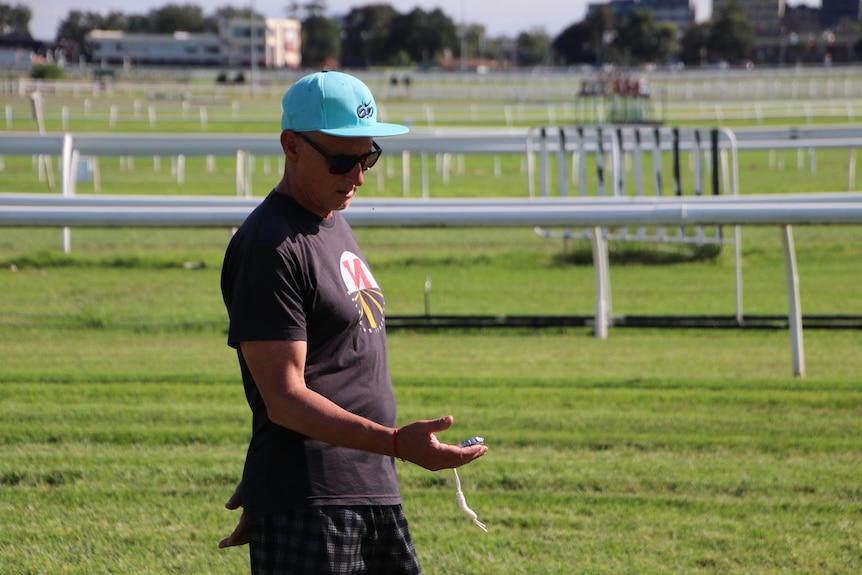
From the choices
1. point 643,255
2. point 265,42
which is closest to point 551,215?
point 643,255

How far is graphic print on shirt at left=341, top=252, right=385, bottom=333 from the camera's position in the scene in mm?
2799

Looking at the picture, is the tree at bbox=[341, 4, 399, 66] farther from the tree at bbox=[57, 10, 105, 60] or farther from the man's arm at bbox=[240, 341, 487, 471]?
the man's arm at bbox=[240, 341, 487, 471]

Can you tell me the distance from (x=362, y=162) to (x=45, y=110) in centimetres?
4471

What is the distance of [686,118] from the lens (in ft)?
133

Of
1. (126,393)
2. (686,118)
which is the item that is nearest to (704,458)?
(126,393)

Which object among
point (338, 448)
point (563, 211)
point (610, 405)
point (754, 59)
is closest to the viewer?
point (338, 448)

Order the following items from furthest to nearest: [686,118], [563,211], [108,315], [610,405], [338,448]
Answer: [686,118]
[108,315]
[563,211]
[610,405]
[338,448]

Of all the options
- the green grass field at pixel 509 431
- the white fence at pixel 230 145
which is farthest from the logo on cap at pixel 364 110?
the white fence at pixel 230 145

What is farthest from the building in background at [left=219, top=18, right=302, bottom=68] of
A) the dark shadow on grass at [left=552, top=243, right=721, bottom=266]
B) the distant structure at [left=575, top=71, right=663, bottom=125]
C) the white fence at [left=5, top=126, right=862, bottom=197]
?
the dark shadow on grass at [left=552, top=243, right=721, bottom=266]

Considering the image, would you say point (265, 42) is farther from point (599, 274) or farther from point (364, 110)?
point (364, 110)

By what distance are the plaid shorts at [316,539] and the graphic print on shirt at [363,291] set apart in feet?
1.59

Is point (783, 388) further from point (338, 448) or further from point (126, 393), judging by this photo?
point (338, 448)

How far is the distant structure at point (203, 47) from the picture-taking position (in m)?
119

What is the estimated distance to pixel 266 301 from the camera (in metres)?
2.57
